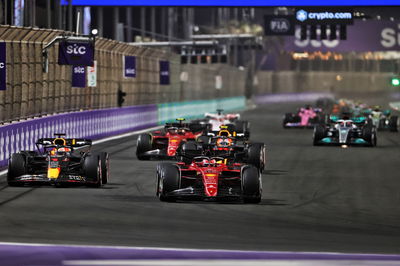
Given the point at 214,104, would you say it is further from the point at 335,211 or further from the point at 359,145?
the point at 335,211

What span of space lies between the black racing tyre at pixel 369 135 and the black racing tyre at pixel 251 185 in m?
17.8

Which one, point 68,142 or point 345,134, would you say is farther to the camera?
point 345,134

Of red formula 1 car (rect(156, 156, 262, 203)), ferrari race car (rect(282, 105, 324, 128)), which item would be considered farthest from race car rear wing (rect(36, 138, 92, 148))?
ferrari race car (rect(282, 105, 324, 128))

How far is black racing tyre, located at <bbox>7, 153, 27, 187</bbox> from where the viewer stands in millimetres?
20234

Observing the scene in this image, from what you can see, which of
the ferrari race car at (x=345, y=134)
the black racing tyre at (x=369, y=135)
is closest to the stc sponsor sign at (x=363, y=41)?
the ferrari race car at (x=345, y=134)

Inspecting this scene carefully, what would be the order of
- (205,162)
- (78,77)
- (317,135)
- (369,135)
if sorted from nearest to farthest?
1. (205,162)
2. (369,135)
3. (317,135)
4. (78,77)

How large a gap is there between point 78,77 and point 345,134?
331 inches

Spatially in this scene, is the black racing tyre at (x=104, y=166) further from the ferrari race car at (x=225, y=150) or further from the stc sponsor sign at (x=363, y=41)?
the stc sponsor sign at (x=363, y=41)

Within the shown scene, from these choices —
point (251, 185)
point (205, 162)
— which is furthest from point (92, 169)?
point (251, 185)

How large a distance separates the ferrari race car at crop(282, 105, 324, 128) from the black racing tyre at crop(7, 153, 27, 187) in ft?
96.6

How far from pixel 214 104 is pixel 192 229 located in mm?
67021

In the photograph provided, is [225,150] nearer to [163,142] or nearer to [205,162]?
[205,162]

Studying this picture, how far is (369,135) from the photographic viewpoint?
35594mm

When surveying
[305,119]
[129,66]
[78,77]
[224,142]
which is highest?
[129,66]
